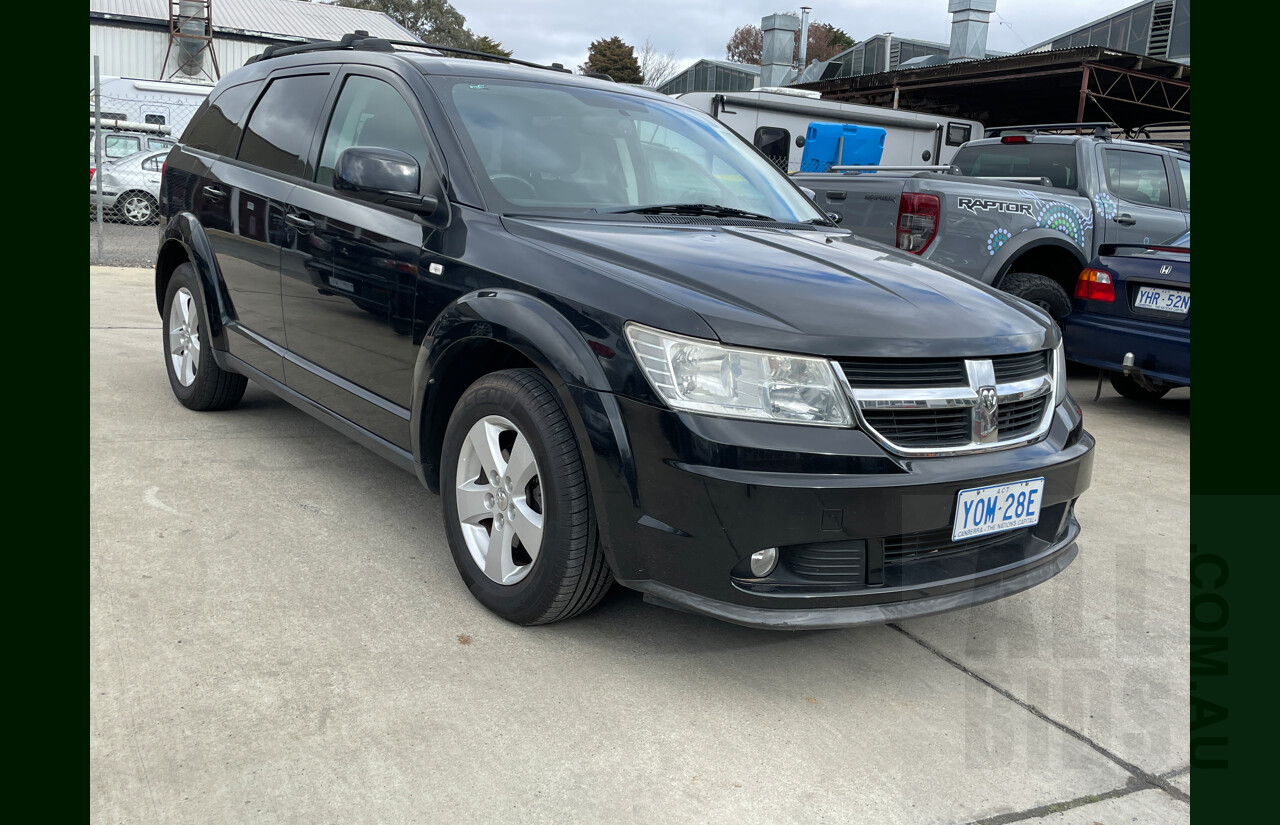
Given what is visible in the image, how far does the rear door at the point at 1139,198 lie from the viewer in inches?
311

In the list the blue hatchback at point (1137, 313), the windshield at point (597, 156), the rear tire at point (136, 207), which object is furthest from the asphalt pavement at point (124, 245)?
the blue hatchback at point (1137, 313)

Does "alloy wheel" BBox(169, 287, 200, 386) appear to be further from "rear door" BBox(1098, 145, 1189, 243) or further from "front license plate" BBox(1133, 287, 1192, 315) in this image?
"rear door" BBox(1098, 145, 1189, 243)

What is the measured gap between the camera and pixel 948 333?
2.80m

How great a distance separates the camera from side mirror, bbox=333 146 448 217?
128 inches

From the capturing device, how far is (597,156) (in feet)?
12.1

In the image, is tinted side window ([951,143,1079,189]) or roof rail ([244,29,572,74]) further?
tinted side window ([951,143,1079,189])

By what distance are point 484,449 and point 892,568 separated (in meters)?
1.21

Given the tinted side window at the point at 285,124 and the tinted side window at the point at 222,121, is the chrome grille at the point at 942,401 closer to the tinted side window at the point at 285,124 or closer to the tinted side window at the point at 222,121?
the tinted side window at the point at 285,124

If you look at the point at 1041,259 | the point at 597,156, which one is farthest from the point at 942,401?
the point at 1041,259

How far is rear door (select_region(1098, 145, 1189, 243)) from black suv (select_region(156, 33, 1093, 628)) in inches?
188

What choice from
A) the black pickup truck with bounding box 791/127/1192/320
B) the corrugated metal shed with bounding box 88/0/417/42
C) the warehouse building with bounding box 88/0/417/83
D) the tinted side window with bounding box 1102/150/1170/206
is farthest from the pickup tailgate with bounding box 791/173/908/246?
the corrugated metal shed with bounding box 88/0/417/42

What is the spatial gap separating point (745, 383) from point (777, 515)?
33cm

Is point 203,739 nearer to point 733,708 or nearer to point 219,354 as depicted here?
point 733,708
